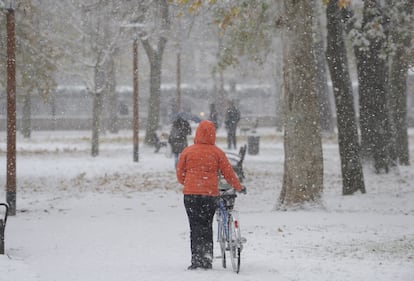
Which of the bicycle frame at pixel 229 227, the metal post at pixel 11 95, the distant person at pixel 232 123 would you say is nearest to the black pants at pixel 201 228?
the bicycle frame at pixel 229 227

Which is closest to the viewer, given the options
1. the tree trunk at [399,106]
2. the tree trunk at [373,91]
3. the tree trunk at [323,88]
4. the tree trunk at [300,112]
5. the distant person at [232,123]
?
the tree trunk at [300,112]

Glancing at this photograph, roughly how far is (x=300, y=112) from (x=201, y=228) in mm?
6585

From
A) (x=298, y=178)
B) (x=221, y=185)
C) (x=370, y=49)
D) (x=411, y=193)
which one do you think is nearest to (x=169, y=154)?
(x=370, y=49)

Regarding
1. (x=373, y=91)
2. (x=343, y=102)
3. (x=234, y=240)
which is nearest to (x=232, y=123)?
(x=373, y=91)

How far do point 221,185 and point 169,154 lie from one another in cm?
1853

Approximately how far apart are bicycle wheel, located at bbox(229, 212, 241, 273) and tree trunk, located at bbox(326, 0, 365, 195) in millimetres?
9678

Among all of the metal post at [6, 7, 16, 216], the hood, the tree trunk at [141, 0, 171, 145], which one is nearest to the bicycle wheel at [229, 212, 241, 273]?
the hood

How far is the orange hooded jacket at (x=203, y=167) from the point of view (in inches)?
376

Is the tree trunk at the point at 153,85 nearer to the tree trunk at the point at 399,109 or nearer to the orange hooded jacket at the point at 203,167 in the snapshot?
the tree trunk at the point at 399,109

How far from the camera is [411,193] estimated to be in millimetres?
19562

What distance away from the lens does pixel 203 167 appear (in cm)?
955

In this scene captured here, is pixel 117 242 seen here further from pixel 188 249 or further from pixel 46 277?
pixel 46 277

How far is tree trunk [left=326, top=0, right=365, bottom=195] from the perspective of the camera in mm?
18672

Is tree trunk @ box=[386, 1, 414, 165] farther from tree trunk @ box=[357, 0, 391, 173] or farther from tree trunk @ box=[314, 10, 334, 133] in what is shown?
tree trunk @ box=[314, 10, 334, 133]
